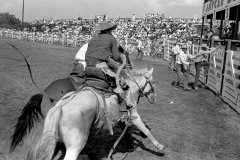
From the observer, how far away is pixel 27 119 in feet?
15.4

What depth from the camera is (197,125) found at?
7.63 metres

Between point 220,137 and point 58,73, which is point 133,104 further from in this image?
point 58,73

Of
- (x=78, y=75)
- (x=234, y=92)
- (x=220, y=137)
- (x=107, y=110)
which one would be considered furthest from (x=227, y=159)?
(x=234, y=92)

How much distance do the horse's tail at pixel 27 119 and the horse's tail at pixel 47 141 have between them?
31.4 inches

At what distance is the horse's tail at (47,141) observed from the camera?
3.78m

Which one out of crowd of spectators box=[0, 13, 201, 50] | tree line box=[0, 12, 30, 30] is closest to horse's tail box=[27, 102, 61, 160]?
crowd of spectators box=[0, 13, 201, 50]

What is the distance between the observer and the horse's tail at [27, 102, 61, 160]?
378 centimetres

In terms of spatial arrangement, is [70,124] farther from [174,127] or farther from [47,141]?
[174,127]

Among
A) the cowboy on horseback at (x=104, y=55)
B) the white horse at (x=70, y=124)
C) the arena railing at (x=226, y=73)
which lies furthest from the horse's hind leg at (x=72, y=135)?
the arena railing at (x=226, y=73)

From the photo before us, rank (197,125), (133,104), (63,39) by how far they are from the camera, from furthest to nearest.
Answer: (63,39) < (197,125) < (133,104)

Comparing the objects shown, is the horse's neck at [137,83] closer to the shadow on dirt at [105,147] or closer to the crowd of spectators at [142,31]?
the shadow on dirt at [105,147]

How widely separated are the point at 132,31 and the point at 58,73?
2893 cm

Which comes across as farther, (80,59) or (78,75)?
(80,59)

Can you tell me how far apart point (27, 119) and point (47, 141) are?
106 centimetres
